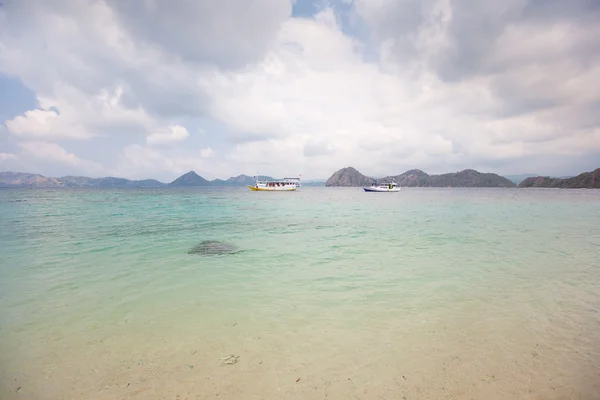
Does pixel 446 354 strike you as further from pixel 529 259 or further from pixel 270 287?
pixel 529 259

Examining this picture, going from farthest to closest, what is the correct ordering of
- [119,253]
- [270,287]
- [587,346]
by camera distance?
[119,253] < [270,287] < [587,346]

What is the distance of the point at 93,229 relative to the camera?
24781 millimetres

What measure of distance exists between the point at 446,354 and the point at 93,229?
95.1 ft

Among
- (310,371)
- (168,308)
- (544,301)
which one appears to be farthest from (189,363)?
(544,301)

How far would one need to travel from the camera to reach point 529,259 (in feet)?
45.1

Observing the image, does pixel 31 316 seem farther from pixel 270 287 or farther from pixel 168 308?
pixel 270 287

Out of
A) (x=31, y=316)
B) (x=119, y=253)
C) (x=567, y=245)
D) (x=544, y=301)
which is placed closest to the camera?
(x=31, y=316)

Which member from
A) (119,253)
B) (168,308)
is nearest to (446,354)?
(168,308)

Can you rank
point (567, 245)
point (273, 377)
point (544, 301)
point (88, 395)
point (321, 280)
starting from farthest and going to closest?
1. point (567, 245)
2. point (321, 280)
3. point (544, 301)
4. point (273, 377)
5. point (88, 395)

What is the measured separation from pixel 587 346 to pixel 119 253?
1929cm

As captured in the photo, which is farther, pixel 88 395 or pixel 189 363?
pixel 189 363

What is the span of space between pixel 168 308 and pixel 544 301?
1162 centimetres

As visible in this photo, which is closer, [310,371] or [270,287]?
[310,371]

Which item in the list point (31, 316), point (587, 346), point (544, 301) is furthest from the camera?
point (544, 301)
